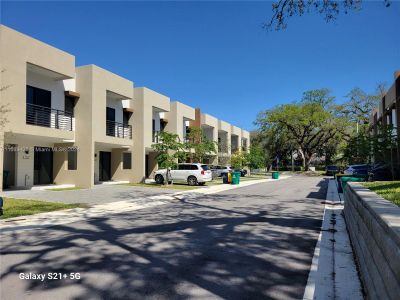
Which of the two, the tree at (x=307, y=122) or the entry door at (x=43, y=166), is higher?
the tree at (x=307, y=122)

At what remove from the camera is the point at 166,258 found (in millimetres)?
6422

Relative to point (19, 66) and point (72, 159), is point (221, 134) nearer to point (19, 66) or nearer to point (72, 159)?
point (72, 159)

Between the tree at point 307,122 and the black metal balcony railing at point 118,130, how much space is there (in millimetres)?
32884

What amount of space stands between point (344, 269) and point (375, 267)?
1.96m

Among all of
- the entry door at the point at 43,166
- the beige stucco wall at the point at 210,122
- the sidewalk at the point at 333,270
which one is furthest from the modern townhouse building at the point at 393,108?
the entry door at the point at 43,166

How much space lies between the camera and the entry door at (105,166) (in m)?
28.4

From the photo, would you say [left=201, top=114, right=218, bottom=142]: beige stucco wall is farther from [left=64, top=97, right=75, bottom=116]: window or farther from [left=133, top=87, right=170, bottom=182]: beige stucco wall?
[left=64, top=97, right=75, bottom=116]: window

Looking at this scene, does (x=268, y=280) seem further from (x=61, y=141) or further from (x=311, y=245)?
(x=61, y=141)

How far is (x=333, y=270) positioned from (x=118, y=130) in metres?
23.1

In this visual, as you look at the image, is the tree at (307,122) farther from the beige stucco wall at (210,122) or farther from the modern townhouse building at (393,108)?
the modern townhouse building at (393,108)

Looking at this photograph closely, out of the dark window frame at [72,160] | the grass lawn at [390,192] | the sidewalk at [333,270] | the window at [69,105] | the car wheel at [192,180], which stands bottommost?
the sidewalk at [333,270]

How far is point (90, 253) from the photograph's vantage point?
673cm

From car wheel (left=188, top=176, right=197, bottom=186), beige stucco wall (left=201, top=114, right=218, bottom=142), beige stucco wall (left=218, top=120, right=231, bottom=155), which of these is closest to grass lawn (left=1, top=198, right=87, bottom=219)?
car wheel (left=188, top=176, right=197, bottom=186)

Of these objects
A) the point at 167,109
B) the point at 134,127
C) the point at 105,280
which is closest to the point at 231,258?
the point at 105,280
